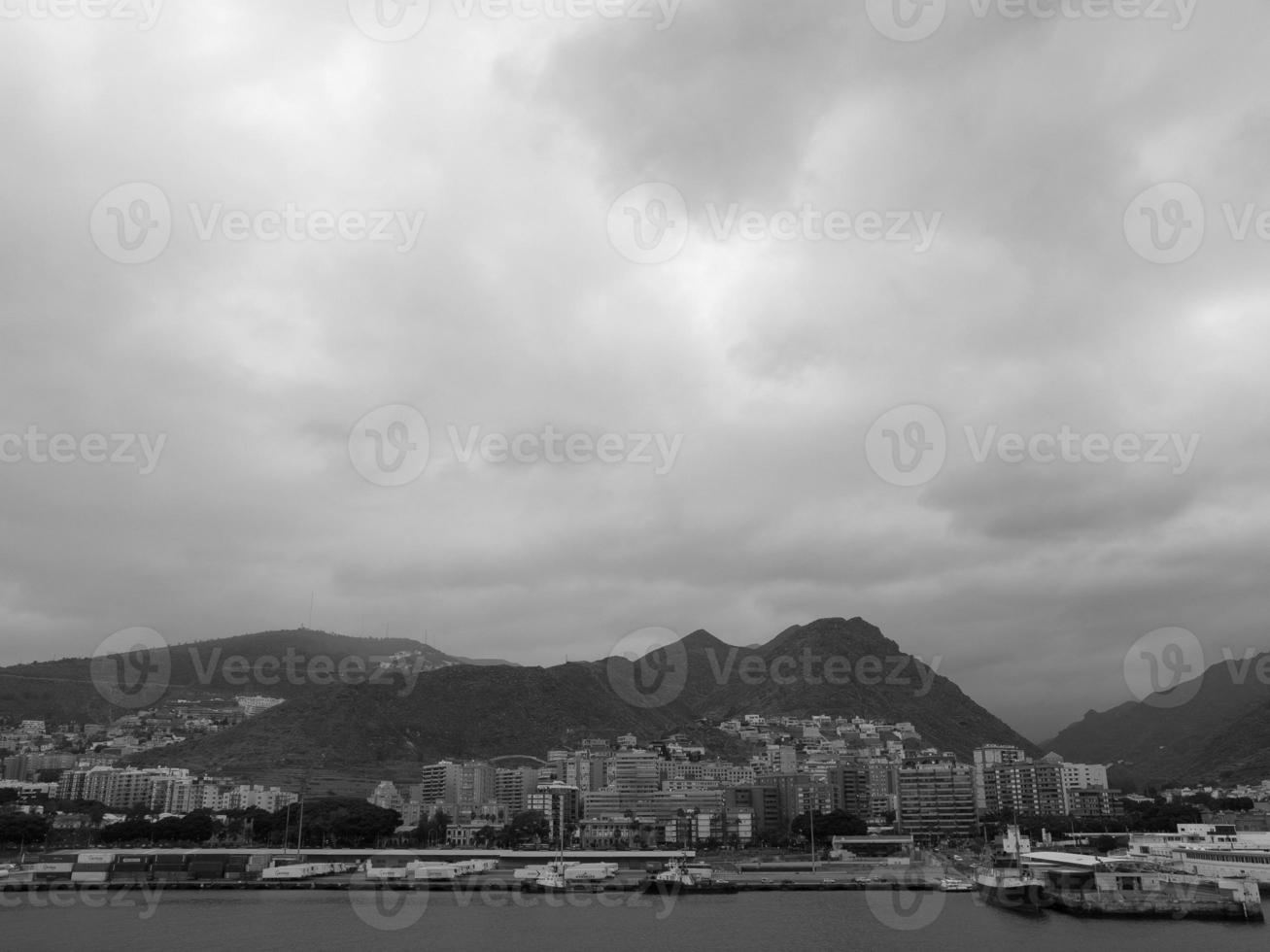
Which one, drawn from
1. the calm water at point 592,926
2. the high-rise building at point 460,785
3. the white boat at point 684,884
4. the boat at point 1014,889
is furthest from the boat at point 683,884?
the high-rise building at point 460,785

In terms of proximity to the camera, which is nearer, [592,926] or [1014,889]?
[592,926]

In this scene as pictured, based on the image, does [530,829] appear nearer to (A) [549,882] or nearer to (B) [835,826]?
(B) [835,826]

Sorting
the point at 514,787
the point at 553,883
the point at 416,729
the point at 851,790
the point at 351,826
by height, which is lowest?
the point at 553,883

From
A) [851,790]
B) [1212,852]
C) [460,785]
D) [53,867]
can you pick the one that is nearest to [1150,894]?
[1212,852]

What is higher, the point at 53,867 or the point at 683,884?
the point at 53,867

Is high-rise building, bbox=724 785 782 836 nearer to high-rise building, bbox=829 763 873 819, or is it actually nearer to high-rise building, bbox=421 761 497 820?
high-rise building, bbox=829 763 873 819

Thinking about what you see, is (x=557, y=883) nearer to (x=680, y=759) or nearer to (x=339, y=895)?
(x=339, y=895)
